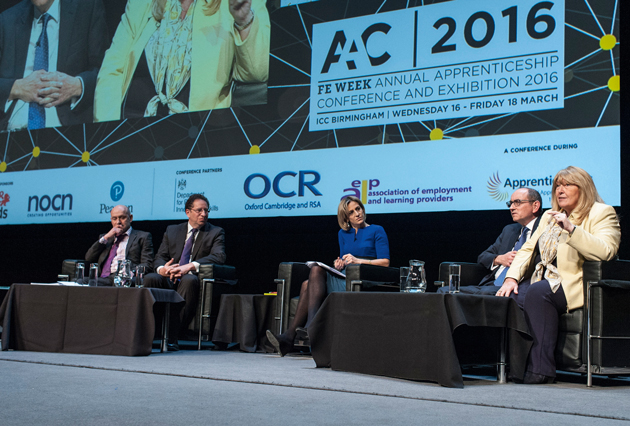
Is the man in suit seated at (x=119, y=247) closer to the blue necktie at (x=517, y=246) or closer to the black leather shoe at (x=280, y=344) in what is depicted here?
the black leather shoe at (x=280, y=344)

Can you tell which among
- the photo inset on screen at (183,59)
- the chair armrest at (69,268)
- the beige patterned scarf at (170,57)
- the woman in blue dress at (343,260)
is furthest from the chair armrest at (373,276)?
the beige patterned scarf at (170,57)

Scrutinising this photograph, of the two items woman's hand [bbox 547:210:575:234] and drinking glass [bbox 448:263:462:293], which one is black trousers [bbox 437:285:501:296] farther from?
woman's hand [bbox 547:210:575:234]

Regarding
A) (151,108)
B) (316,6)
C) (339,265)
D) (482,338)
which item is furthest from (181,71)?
(482,338)

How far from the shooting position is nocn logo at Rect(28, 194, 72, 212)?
6.24 metres

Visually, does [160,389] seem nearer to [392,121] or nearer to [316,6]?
[392,121]

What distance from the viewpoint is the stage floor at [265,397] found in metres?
1.94

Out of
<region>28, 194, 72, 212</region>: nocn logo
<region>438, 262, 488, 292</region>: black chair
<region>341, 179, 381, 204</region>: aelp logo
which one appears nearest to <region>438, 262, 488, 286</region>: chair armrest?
<region>438, 262, 488, 292</region>: black chair

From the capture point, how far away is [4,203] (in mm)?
6629

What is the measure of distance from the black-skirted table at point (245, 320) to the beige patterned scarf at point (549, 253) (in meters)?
2.06

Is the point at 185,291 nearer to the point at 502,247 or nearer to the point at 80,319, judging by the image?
the point at 80,319

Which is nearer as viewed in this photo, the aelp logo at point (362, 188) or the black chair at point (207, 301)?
the black chair at point (207, 301)

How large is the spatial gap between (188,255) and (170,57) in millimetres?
1918

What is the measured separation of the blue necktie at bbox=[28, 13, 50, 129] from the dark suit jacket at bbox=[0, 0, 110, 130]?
0.53ft

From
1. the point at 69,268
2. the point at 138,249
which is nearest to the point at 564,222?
the point at 138,249
